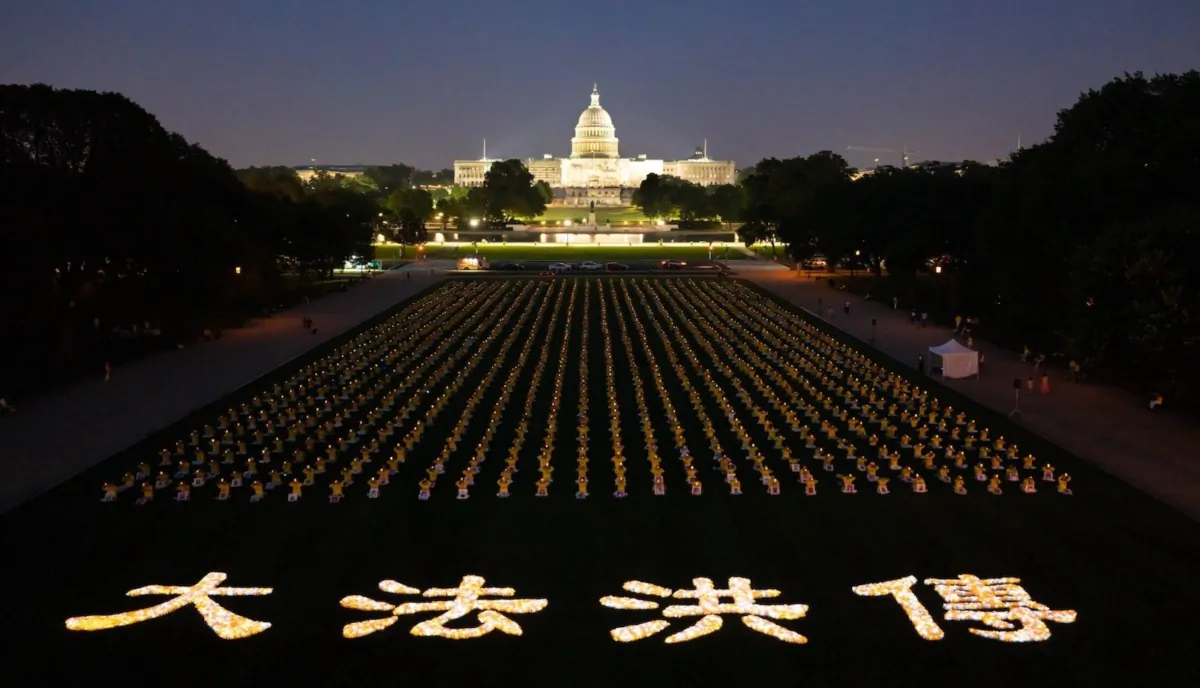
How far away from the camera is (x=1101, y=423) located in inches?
1138

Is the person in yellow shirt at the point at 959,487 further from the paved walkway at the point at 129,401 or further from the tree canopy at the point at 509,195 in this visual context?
the tree canopy at the point at 509,195

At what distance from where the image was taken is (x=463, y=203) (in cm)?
15700

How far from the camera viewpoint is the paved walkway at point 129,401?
24594 mm

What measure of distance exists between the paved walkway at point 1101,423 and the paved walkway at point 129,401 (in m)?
22.6

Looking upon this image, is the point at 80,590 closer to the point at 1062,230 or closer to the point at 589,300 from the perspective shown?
the point at 1062,230

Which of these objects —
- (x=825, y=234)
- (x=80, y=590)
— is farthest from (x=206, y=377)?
(x=825, y=234)

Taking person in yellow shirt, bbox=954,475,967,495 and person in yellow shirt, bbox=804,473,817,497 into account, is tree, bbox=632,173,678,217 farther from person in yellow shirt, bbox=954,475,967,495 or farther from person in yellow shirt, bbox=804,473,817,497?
person in yellow shirt, bbox=804,473,817,497

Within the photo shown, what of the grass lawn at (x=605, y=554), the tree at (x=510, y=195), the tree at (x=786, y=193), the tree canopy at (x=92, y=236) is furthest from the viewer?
the tree at (x=510, y=195)

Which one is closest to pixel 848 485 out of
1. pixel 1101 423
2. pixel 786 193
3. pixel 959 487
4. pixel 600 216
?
pixel 959 487

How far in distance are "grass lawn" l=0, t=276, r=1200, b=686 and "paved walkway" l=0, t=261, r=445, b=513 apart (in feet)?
3.40

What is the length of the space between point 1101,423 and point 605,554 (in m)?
16.7

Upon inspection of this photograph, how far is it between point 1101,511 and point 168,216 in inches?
1321

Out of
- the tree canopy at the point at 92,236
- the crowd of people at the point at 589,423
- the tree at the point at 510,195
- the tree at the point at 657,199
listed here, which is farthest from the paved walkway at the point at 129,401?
the tree at the point at 657,199

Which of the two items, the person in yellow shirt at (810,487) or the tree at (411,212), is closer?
the person in yellow shirt at (810,487)
